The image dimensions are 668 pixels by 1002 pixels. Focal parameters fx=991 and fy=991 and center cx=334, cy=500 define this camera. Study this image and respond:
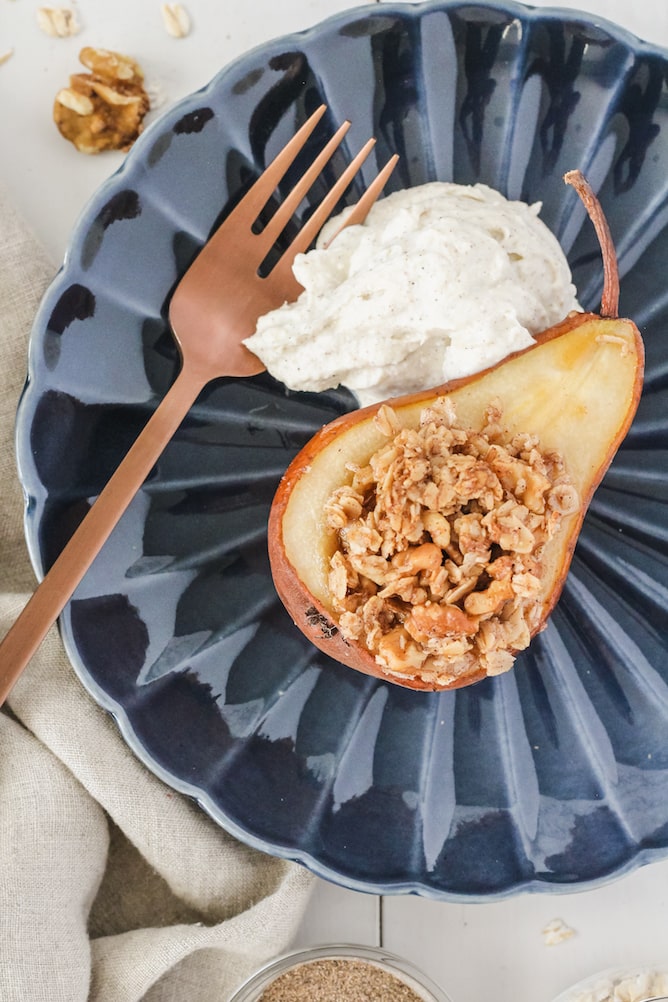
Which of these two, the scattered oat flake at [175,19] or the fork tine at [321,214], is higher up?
the scattered oat flake at [175,19]

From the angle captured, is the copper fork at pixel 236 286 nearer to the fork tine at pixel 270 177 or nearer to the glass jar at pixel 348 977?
the fork tine at pixel 270 177

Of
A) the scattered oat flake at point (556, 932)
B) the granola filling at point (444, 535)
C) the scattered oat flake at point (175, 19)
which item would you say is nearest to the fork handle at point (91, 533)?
the granola filling at point (444, 535)

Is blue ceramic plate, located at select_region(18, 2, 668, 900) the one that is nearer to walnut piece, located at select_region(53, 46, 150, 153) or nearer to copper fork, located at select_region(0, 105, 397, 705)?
copper fork, located at select_region(0, 105, 397, 705)

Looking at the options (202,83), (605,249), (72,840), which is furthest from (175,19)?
(72,840)

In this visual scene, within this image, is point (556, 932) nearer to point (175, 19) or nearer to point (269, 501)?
point (269, 501)

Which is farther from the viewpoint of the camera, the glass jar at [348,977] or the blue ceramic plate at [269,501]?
the glass jar at [348,977]

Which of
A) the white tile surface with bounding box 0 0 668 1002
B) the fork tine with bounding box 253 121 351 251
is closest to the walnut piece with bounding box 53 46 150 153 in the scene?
the white tile surface with bounding box 0 0 668 1002
